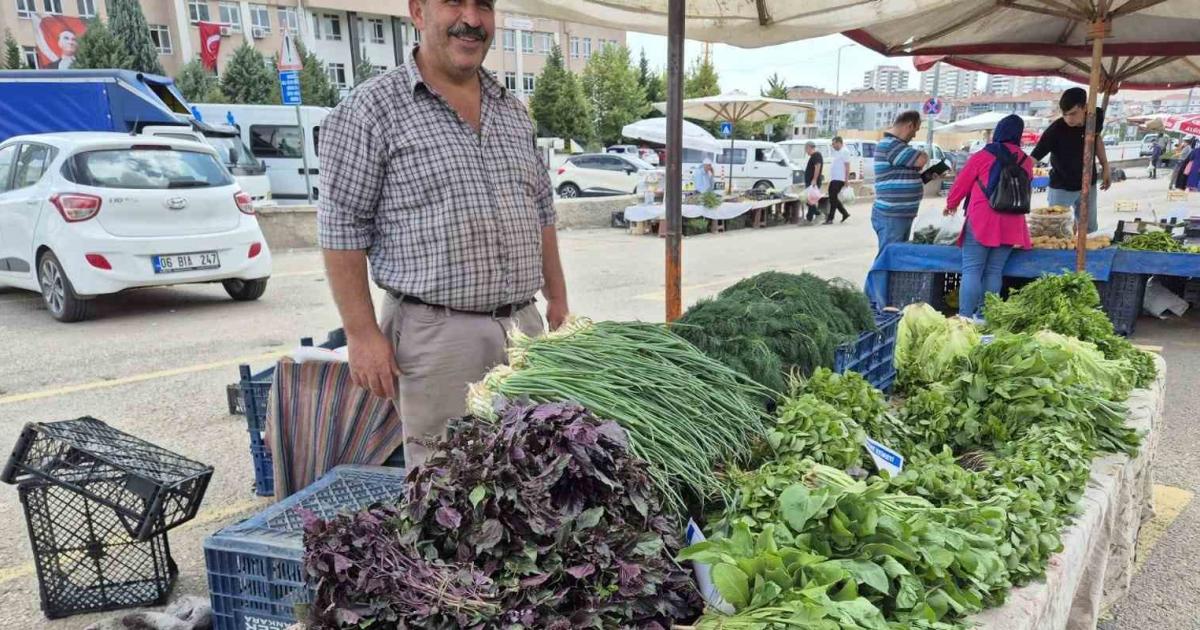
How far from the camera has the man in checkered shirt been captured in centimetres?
225

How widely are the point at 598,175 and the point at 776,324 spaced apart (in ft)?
61.6

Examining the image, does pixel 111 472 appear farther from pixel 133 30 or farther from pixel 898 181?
pixel 133 30

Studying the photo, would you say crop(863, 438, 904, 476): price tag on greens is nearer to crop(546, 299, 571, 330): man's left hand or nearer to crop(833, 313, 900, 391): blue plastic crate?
crop(833, 313, 900, 391): blue plastic crate

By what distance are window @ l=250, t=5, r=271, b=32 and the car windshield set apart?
4185cm

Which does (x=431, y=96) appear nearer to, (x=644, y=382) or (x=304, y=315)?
(x=644, y=382)

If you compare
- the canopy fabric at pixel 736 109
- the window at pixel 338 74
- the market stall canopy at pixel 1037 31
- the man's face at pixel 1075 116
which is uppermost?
the window at pixel 338 74

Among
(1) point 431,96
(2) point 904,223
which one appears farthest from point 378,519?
(2) point 904,223

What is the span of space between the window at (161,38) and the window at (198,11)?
4.92 ft

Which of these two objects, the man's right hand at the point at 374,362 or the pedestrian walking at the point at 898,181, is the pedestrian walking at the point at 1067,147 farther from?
the man's right hand at the point at 374,362

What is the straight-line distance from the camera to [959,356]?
10.3ft

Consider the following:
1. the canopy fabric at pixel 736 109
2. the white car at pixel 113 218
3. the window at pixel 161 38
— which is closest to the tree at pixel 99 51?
the window at pixel 161 38

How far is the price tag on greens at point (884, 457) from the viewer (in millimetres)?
2152

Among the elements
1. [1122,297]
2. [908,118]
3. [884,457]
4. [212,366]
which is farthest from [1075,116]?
[212,366]

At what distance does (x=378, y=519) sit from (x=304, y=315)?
6728 mm
